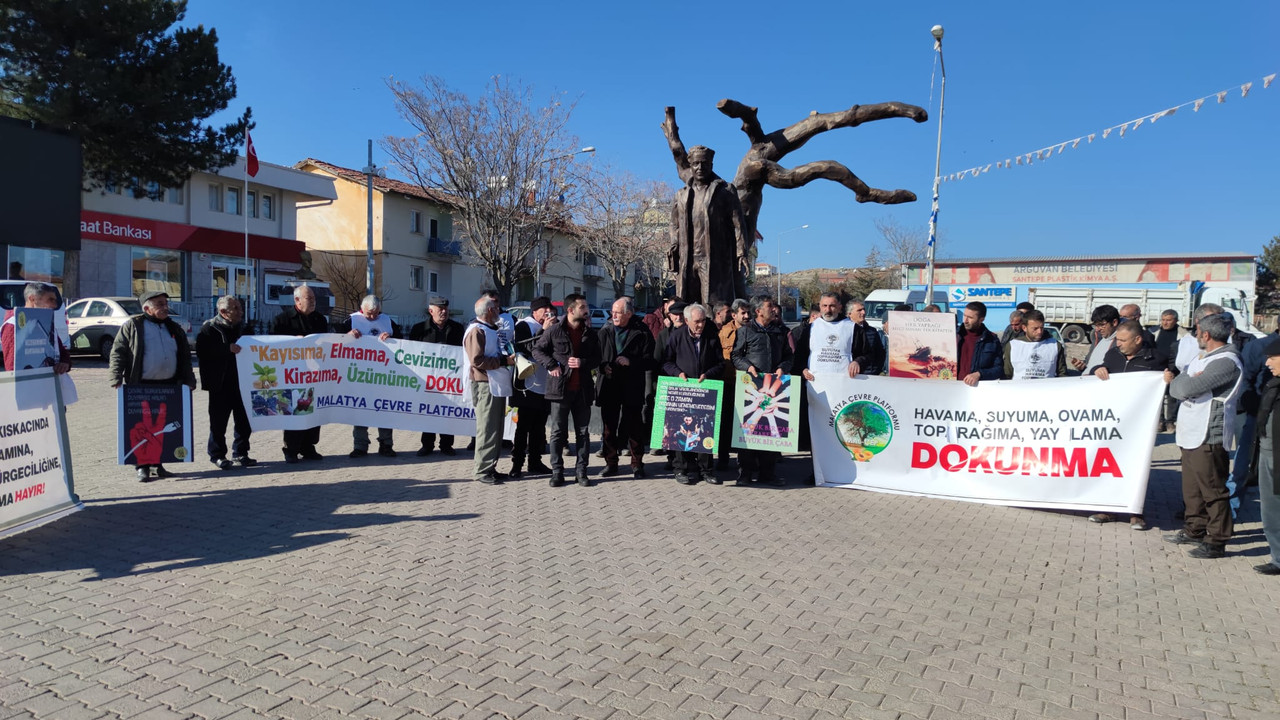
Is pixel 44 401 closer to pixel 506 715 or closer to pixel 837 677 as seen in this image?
pixel 506 715

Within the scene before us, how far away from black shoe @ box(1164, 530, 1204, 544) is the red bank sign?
3175 cm

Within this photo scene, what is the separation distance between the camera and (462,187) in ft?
92.7

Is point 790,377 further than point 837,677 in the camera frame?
Yes

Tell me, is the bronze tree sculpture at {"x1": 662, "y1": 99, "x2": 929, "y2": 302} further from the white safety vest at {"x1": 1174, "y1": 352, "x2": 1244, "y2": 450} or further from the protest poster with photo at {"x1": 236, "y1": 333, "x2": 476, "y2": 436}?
the white safety vest at {"x1": 1174, "y1": 352, "x2": 1244, "y2": 450}

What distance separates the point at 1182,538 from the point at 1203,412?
1.16m

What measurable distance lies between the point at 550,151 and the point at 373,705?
2717 cm

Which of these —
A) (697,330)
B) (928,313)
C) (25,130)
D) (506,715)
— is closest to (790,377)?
(697,330)

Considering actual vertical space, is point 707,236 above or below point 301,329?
above

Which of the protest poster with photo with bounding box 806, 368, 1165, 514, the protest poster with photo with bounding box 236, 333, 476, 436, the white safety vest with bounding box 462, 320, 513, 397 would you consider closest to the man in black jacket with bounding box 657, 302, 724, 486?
the protest poster with photo with bounding box 806, 368, 1165, 514

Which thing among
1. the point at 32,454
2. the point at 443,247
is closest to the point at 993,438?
the point at 32,454

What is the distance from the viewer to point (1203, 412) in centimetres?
596

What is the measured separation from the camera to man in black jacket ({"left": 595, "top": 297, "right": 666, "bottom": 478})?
8.30 meters

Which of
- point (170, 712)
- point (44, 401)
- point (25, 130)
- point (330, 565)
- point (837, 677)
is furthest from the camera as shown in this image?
point (25, 130)

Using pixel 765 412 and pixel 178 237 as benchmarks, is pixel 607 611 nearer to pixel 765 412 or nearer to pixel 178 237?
pixel 765 412
